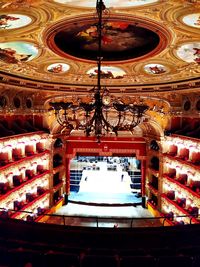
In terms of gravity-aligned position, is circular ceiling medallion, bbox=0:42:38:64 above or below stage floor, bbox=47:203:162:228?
above

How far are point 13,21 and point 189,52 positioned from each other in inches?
196

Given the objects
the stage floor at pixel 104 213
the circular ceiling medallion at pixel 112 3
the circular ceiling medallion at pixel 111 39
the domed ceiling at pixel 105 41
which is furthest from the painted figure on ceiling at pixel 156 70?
the stage floor at pixel 104 213

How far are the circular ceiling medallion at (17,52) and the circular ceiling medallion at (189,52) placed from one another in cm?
422

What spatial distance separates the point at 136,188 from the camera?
72.8 feet

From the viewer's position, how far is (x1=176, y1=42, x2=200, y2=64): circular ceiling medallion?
710 centimetres

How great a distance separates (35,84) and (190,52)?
7339 mm


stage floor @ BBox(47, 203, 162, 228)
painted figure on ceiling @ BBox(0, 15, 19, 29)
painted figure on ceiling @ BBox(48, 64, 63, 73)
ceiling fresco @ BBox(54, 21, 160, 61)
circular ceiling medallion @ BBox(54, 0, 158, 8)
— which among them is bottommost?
stage floor @ BBox(47, 203, 162, 228)

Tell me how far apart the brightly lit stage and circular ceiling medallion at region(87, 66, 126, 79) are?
10.7m

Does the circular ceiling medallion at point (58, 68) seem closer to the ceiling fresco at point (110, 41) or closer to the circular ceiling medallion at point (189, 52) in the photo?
the ceiling fresco at point (110, 41)

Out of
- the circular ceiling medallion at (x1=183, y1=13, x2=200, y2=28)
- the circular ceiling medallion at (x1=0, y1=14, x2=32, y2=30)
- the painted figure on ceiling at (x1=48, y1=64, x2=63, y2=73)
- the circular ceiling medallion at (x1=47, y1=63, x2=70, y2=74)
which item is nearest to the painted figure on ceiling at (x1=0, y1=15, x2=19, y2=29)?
the circular ceiling medallion at (x1=0, y1=14, x2=32, y2=30)

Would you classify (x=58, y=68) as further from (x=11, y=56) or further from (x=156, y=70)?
(x=156, y=70)

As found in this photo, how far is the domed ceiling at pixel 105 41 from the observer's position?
5.04m

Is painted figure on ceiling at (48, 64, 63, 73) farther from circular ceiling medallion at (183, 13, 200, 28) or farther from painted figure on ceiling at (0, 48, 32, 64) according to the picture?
circular ceiling medallion at (183, 13, 200, 28)

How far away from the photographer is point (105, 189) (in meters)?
21.8
